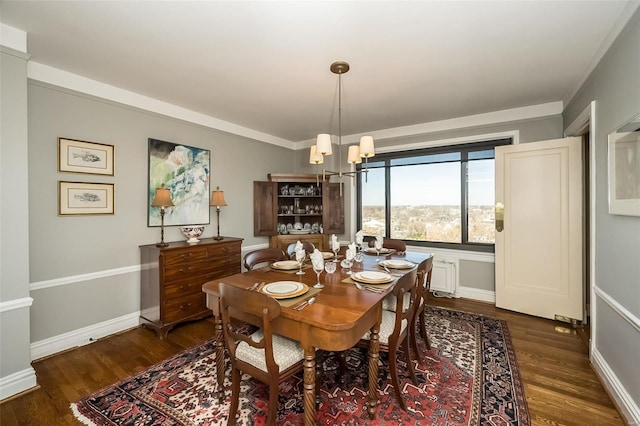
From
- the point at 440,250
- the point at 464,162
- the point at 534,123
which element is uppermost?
the point at 534,123

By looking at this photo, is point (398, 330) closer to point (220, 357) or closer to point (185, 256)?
point (220, 357)

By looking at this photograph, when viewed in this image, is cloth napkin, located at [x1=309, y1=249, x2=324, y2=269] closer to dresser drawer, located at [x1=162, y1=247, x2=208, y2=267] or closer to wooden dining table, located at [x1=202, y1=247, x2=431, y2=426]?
wooden dining table, located at [x1=202, y1=247, x2=431, y2=426]

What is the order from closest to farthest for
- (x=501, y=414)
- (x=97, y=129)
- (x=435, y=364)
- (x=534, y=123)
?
(x=501, y=414)
(x=435, y=364)
(x=97, y=129)
(x=534, y=123)

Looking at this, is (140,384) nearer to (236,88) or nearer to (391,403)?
(391,403)

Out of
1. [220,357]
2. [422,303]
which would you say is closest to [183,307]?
[220,357]

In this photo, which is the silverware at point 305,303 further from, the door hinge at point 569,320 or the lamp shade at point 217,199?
the door hinge at point 569,320

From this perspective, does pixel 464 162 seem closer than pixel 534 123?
No

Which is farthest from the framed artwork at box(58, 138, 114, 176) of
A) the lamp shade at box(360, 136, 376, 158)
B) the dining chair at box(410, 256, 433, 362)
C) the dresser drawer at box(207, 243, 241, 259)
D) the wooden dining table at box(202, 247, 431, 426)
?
the dining chair at box(410, 256, 433, 362)

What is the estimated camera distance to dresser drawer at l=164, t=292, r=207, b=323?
9.41 ft

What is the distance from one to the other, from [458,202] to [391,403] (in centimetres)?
304

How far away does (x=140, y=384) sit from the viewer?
6.72ft

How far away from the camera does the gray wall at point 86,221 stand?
2.45 m

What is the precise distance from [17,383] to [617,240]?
433 centimetres

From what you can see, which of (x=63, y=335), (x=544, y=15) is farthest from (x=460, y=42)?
(x=63, y=335)
